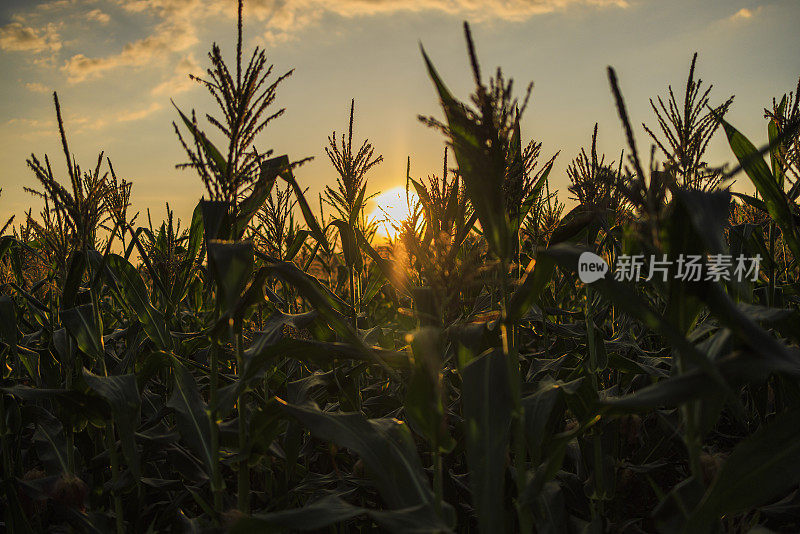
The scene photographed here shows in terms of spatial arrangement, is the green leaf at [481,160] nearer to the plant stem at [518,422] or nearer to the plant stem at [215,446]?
the plant stem at [518,422]

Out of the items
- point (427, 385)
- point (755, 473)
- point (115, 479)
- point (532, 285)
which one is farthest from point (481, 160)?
point (115, 479)

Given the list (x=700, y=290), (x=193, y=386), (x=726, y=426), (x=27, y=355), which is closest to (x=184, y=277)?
(x=27, y=355)

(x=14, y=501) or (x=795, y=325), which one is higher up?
(x=795, y=325)

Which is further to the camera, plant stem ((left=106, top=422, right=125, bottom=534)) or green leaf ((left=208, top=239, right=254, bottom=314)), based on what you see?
plant stem ((left=106, top=422, right=125, bottom=534))

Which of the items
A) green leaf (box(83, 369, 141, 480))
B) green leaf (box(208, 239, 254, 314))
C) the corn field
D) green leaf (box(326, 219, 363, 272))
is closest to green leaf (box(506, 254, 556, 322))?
the corn field

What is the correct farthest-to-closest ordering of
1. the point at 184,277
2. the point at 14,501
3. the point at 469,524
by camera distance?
the point at 184,277, the point at 469,524, the point at 14,501

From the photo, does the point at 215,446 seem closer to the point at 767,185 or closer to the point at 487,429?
the point at 487,429

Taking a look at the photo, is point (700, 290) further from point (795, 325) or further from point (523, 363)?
point (523, 363)

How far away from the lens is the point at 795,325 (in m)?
1.64

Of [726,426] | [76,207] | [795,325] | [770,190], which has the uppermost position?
[770,190]

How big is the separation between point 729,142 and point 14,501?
127 inches

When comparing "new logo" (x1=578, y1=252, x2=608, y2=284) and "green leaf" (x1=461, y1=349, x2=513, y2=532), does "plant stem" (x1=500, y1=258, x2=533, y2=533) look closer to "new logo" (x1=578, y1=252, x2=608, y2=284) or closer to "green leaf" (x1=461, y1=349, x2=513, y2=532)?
"green leaf" (x1=461, y1=349, x2=513, y2=532)

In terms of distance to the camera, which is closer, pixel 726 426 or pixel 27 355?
pixel 27 355

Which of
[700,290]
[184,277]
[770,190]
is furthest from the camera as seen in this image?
[184,277]
